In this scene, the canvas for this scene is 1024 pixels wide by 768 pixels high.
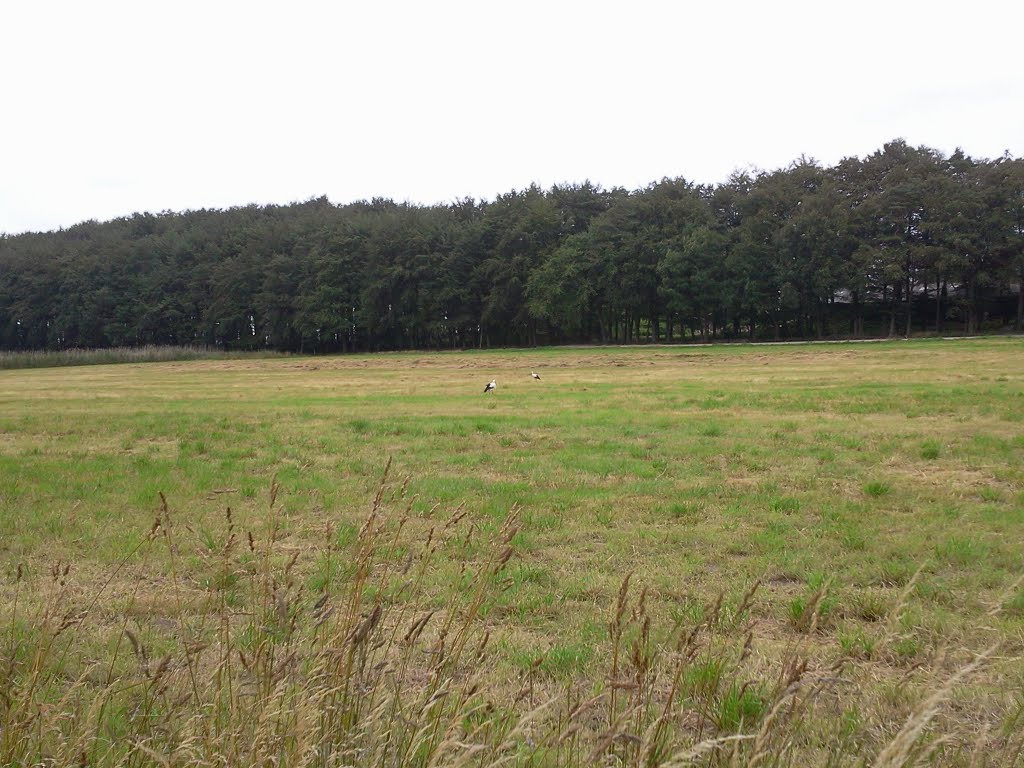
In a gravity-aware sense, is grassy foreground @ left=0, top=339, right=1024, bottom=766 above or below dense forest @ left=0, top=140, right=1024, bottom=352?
below

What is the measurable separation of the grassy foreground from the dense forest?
146 ft

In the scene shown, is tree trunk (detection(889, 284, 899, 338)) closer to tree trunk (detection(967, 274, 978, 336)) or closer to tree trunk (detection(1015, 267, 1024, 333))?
tree trunk (detection(967, 274, 978, 336))

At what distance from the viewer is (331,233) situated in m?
78.0

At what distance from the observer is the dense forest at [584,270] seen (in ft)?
180

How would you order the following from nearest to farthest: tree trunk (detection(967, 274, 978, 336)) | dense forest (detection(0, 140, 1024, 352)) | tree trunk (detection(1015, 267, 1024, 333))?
1. tree trunk (detection(1015, 267, 1024, 333))
2. tree trunk (detection(967, 274, 978, 336))
3. dense forest (detection(0, 140, 1024, 352))

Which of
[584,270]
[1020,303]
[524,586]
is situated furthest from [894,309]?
[524,586]

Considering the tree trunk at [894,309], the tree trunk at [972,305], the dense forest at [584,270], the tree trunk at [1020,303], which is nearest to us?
the tree trunk at [1020,303]

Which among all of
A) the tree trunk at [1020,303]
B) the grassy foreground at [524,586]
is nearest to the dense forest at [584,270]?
the tree trunk at [1020,303]

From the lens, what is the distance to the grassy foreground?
2.82 meters

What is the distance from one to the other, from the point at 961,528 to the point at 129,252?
10096 cm

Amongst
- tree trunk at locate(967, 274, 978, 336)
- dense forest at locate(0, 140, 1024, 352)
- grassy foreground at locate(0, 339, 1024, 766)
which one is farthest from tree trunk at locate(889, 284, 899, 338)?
grassy foreground at locate(0, 339, 1024, 766)

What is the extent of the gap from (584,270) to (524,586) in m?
60.0

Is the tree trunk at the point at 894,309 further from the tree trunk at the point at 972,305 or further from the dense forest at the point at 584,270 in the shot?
the tree trunk at the point at 972,305

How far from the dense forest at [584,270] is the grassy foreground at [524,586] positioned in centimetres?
4460
